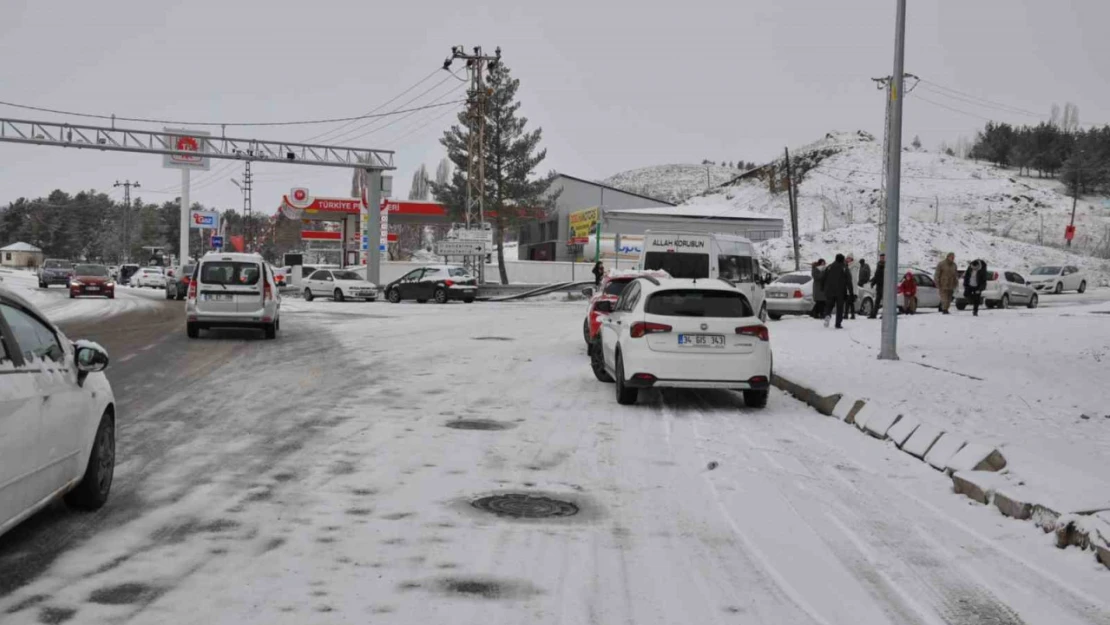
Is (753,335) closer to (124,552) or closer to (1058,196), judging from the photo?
(124,552)

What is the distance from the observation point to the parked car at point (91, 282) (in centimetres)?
4566

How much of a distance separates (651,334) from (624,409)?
949 mm

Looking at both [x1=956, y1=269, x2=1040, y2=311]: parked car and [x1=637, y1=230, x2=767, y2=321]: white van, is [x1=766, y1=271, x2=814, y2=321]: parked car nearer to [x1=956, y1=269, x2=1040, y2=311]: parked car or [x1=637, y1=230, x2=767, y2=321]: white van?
[x1=637, y1=230, x2=767, y2=321]: white van

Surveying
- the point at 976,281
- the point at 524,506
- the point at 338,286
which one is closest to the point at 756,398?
the point at 524,506

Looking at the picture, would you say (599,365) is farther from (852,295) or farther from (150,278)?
(150,278)

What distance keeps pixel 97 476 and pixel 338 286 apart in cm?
3927

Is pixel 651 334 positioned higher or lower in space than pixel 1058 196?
lower

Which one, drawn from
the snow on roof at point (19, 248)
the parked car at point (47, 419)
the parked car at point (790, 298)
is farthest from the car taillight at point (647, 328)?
→ the snow on roof at point (19, 248)

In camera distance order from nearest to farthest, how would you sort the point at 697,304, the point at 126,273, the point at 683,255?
the point at 697,304
the point at 683,255
the point at 126,273

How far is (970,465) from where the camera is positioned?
7836 mm

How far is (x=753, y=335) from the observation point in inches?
453

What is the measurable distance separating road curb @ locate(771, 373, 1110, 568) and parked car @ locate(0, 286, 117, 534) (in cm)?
586

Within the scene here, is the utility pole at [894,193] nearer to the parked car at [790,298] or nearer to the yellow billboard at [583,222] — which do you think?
the parked car at [790,298]

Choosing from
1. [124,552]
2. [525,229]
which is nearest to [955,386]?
[124,552]
